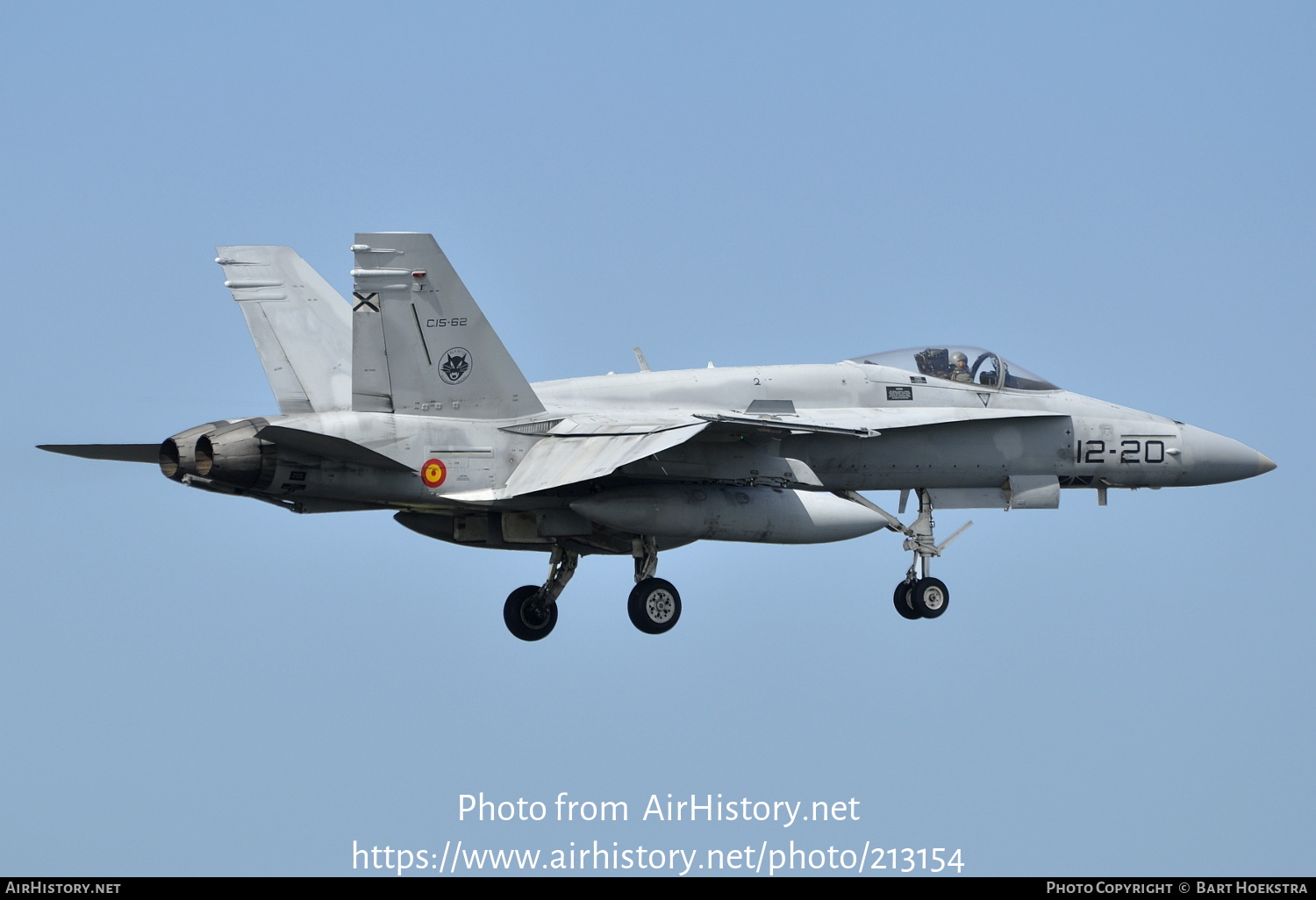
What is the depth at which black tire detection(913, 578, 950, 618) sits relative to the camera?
20.9 m

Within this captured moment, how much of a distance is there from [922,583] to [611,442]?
4.58 meters

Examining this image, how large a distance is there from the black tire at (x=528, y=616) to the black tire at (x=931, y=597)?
4.25 metres

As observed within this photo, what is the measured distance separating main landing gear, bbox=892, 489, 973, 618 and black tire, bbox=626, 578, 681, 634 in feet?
9.26

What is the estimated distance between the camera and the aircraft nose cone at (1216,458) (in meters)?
21.8

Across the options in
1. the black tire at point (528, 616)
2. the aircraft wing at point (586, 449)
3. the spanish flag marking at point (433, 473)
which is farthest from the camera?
the black tire at point (528, 616)

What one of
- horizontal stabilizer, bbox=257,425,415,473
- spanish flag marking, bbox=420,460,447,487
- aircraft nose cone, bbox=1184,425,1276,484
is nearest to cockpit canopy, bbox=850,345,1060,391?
aircraft nose cone, bbox=1184,425,1276,484

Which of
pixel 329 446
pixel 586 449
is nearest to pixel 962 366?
pixel 586 449

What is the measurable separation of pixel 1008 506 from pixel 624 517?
16.2 feet

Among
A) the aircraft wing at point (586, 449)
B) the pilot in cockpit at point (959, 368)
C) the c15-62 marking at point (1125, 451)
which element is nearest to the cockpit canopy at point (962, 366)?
the pilot in cockpit at point (959, 368)

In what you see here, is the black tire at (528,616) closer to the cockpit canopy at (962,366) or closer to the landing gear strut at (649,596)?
the landing gear strut at (649,596)

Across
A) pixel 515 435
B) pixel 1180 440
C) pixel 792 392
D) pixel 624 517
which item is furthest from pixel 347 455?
pixel 1180 440

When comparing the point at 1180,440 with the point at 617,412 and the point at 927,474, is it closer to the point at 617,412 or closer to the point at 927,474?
the point at 927,474

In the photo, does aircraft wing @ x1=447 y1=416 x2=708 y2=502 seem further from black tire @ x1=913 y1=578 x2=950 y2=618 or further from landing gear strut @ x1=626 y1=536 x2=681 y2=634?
black tire @ x1=913 y1=578 x2=950 y2=618

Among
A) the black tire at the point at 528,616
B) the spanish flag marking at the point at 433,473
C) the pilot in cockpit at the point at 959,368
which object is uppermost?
the pilot in cockpit at the point at 959,368
